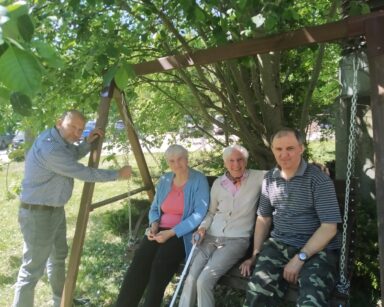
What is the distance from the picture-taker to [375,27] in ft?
7.93

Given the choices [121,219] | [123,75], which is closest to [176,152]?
[123,75]

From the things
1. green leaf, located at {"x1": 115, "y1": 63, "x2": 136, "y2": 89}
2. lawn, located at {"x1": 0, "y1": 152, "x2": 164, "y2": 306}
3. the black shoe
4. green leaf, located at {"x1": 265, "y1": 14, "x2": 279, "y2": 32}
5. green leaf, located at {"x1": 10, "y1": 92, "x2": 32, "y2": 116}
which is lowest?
the black shoe

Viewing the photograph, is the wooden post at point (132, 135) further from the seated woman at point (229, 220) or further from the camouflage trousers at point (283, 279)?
the camouflage trousers at point (283, 279)

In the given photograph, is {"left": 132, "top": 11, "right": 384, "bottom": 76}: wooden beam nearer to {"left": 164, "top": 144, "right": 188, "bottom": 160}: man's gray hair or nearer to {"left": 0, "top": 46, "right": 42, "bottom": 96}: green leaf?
{"left": 164, "top": 144, "right": 188, "bottom": 160}: man's gray hair

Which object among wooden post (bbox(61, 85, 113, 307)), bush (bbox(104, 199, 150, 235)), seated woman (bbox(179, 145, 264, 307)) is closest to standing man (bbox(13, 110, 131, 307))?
wooden post (bbox(61, 85, 113, 307))

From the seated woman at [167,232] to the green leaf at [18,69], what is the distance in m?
2.52

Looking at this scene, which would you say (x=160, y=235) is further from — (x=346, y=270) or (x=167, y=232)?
(x=346, y=270)

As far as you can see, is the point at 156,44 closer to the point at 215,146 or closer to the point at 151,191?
the point at 151,191

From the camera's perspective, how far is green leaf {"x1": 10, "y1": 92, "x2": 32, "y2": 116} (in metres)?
1.23

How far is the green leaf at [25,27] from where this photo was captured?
0.99 metres

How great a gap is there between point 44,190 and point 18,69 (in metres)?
2.48

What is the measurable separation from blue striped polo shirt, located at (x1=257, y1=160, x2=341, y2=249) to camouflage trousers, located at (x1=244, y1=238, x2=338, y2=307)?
93 millimetres

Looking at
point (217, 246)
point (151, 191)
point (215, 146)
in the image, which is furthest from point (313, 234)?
point (215, 146)

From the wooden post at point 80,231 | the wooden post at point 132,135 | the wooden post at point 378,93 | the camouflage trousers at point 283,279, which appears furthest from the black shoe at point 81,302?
the wooden post at point 378,93
